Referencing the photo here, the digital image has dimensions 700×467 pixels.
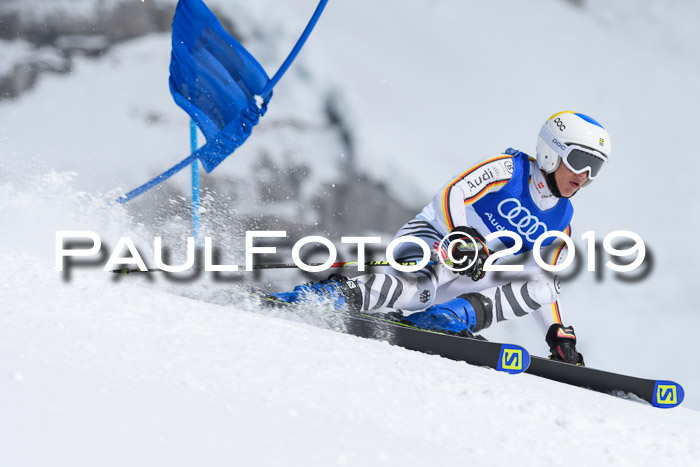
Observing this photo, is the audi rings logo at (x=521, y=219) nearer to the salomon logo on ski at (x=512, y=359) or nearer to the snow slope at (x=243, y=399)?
the salomon logo on ski at (x=512, y=359)

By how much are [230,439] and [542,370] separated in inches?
88.7

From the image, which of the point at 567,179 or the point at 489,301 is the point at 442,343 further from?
the point at 567,179

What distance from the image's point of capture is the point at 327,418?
1.64 meters

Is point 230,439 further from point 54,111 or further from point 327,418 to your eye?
point 54,111

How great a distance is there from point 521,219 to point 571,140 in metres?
0.48

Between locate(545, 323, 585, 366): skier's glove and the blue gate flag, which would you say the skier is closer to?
locate(545, 323, 585, 366): skier's glove

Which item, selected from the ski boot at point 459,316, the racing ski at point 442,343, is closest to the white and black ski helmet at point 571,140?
the ski boot at point 459,316

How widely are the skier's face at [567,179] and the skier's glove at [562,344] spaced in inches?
29.9

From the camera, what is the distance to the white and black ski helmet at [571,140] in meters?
3.48

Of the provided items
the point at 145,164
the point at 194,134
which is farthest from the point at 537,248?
the point at 145,164

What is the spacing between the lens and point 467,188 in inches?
139

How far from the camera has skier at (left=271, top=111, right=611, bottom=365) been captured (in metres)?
3.38

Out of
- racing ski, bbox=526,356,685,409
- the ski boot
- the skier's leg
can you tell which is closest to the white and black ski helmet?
the skier's leg

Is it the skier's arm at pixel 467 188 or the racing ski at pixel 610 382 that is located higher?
the skier's arm at pixel 467 188
